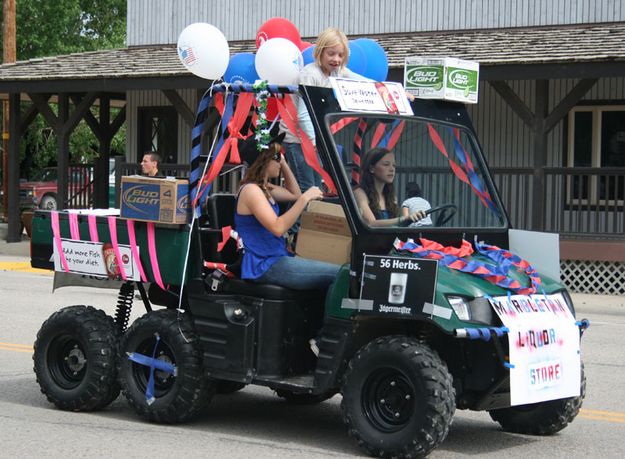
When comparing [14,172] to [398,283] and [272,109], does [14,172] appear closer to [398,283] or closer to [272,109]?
[272,109]

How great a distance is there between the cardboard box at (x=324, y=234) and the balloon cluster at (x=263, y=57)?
106 centimetres

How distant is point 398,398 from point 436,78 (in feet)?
Result: 7.03

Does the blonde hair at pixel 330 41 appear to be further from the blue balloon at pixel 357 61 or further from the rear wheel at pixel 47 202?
the rear wheel at pixel 47 202

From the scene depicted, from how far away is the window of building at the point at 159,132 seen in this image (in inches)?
1059

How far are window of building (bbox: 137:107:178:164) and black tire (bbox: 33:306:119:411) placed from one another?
18.7 meters

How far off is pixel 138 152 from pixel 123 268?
1956cm

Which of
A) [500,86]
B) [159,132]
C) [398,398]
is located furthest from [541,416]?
[159,132]

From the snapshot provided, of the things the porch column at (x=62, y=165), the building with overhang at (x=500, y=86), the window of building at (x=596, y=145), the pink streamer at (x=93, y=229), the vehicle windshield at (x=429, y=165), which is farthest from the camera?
the porch column at (x=62, y=165)

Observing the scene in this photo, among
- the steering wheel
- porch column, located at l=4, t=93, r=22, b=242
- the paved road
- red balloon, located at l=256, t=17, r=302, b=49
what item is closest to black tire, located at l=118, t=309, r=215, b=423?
the paved road

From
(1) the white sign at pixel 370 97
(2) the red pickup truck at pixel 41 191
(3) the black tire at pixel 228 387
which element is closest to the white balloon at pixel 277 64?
(1) the white sign at pixel 370 97

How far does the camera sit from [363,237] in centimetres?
695

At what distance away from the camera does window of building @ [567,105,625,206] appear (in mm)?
20781

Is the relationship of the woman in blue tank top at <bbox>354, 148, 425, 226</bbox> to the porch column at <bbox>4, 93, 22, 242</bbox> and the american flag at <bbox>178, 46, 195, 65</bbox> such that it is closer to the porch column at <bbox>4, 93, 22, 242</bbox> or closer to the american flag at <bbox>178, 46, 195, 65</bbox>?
the american flag at <bbox>178, 46, 195, 65</bbox>

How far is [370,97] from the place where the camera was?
7.28m
